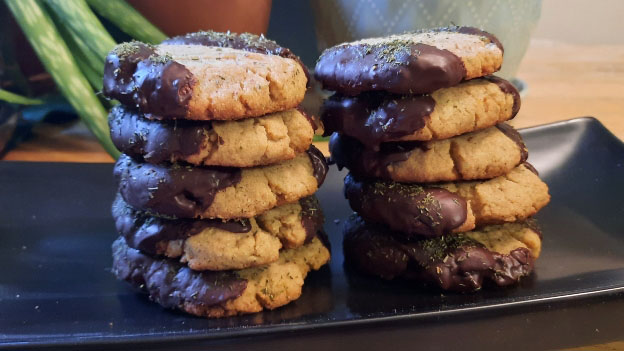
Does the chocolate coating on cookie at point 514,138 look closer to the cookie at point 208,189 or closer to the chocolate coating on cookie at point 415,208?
the chocolate coating on cookie at point 415,208

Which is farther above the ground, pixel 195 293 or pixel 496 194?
pixel 496 194

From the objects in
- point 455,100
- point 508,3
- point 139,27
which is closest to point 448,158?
point 455,100

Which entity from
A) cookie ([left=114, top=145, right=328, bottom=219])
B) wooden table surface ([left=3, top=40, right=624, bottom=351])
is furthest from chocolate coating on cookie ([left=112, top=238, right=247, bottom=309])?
wooden table surface ([left=3, top=40, right=624, bottom=351])

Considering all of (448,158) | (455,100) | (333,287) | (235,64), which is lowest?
(333,287)

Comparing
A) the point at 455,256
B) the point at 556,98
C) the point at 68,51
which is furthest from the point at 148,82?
the point at 556,98

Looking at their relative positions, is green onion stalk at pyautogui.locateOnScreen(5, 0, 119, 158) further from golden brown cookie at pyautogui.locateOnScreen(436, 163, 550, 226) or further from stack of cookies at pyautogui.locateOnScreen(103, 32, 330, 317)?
golden brown cookie at pyautogui.locateOnScreen(436, 163, 550, 226)

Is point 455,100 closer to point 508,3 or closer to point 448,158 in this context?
point 448,158

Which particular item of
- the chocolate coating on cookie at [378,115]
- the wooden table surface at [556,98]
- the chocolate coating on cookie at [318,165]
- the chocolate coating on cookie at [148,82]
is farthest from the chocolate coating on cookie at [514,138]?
the wooden table surface at [556,98]
